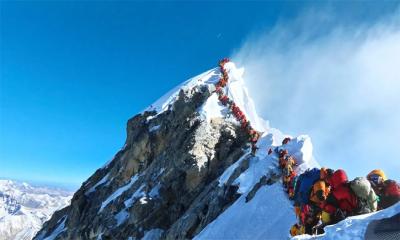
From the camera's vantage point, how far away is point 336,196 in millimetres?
13367

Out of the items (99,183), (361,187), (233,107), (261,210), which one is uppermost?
(233,107)

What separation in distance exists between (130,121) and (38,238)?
1076 inches

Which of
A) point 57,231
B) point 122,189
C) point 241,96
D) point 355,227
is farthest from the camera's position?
point 57,231

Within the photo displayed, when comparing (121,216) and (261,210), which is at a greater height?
(121,216)

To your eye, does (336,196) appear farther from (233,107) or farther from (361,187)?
(233,107)

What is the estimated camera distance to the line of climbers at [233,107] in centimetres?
3799

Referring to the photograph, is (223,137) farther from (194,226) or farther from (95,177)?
(95,177)

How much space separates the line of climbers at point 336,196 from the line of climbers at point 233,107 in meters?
18.1

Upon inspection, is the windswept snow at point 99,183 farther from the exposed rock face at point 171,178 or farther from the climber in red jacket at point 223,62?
the climber in red jacket at point 223,62

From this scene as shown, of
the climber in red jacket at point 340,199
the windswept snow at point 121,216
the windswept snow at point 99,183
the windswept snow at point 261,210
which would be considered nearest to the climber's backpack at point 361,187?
the climber in red jacket at point 340,199

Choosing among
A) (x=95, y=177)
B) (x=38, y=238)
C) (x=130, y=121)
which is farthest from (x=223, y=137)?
(x=38, y=238)

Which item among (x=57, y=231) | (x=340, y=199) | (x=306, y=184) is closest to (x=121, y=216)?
(x=57, y=231)

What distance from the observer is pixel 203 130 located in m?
42.2

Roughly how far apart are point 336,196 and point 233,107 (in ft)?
106
